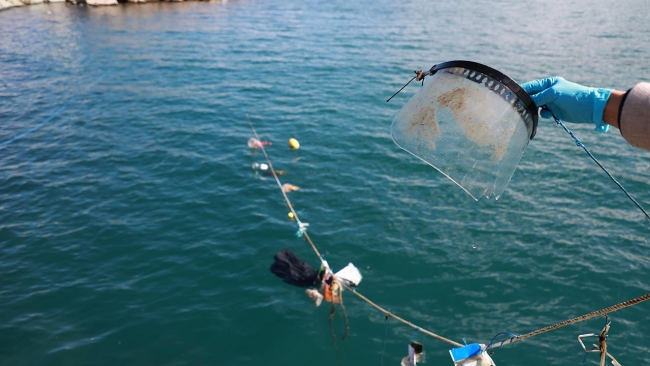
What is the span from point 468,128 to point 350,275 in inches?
250

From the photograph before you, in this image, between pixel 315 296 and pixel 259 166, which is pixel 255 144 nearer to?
pixel 259 166

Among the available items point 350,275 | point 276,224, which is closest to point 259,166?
point 276,224

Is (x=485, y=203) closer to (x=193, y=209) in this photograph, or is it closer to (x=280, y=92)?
(x=193, y=209)

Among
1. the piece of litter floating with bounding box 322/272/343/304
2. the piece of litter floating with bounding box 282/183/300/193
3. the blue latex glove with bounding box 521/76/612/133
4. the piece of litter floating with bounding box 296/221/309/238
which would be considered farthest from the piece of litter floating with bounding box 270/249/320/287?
the blue latex glove with bounding box 521/76/612/133

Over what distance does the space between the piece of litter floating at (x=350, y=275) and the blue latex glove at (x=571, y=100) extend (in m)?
6.44

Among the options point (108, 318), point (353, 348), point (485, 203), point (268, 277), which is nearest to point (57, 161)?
point (108, 318)

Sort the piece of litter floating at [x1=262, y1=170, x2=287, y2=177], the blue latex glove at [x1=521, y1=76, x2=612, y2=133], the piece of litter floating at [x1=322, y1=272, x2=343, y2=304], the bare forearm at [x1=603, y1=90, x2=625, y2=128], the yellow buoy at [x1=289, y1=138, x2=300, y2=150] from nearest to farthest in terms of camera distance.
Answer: the bare forearm at [x1=603, y1=90, x2=625, y2=128]
the blue latex glove at [x1=521, y1=76, x2=612, y2=133]
the piece of litter floating at [x1=322, y1=272, x2=343, y2=304]
the piece of litter floating at [x1=262, y1=170, x2=287, y2=177]
the yellow buoy at [x1=289, y1=138, x2=300, y2=150]

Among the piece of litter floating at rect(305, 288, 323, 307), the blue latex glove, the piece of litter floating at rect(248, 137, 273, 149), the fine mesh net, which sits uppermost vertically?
the blue latex glove

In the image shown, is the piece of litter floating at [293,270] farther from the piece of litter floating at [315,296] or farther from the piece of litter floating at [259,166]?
the piece of litter floating at [259,166]

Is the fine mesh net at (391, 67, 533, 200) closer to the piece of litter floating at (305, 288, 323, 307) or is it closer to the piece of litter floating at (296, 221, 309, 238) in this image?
the piece of litter floating at (305, 288, 323, 307)

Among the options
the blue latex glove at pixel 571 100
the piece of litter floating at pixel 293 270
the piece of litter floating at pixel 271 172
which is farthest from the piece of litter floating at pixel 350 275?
the blue latex glove at pixel 571 100

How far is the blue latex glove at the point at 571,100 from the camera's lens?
3.87 m

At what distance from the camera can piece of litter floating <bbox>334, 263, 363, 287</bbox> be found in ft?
33.5

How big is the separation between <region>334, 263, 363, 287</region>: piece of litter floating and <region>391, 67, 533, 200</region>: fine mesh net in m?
5.65
